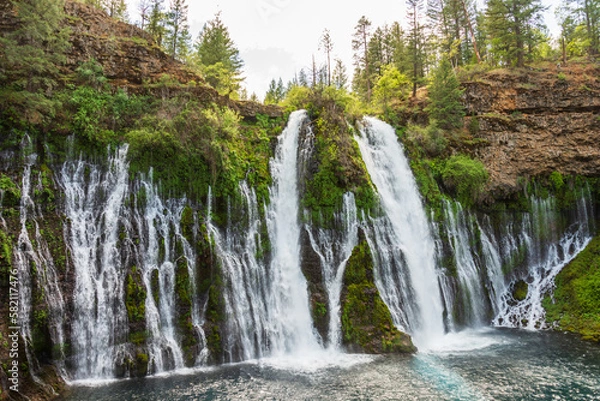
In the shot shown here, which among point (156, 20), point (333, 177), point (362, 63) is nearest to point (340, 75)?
point (362, 63)

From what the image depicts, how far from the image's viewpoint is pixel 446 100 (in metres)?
23.7

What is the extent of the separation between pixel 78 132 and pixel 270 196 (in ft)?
28.0

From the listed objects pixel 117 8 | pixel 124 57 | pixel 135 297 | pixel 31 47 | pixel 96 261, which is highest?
pixel 117 8

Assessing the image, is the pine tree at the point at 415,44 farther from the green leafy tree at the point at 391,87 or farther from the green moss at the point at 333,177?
the green moss at the point at 333,177

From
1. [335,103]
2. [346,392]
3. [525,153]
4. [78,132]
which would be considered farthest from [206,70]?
[346,392]

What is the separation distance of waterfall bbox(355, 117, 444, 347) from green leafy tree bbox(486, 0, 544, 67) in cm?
1558

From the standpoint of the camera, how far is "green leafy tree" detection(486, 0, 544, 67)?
27.2m

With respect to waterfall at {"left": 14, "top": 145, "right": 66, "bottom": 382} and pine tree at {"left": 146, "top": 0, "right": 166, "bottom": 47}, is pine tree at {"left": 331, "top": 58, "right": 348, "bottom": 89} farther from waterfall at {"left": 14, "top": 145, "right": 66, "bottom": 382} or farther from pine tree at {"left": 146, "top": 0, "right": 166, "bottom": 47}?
waterfall at {"left": 14, "top": 145, "right": 66, "bottom": 382}

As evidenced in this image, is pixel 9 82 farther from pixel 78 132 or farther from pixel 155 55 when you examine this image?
pixel 155 55

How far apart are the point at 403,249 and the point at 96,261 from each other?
13098mm

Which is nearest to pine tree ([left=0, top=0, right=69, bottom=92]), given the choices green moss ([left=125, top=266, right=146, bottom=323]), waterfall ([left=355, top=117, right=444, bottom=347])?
green moss ([left=125, top=266, right=146, bottom=323])

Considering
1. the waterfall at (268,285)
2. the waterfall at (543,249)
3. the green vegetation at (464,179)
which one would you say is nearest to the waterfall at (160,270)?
the waterfall at (268,285)

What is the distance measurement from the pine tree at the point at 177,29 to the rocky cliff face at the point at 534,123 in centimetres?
2500

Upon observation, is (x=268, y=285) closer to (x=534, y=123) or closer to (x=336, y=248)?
(x=336, y=248)
